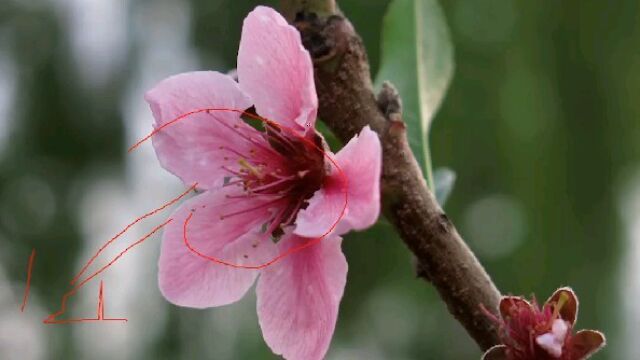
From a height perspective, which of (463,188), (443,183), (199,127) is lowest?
(463,188)

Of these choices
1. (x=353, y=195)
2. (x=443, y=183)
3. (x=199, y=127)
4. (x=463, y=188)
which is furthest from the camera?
(x=463, y=188)

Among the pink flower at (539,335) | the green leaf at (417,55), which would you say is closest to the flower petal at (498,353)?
the pink flower at (539,335)

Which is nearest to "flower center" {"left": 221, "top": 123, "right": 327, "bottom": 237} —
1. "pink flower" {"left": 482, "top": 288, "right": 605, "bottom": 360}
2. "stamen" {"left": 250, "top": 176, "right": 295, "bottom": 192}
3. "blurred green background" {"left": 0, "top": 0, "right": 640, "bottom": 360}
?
"stamen" {"left": 250, "top": 176, "right": 295, "bottom": 192}

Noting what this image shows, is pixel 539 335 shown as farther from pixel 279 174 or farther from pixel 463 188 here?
pixel 463 188

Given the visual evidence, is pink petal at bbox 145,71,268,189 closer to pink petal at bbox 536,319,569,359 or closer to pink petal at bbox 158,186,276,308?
pink petal at bbox 158,186,276,308

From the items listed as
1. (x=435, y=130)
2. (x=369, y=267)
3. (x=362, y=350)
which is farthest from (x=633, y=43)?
(x=362, y=350)

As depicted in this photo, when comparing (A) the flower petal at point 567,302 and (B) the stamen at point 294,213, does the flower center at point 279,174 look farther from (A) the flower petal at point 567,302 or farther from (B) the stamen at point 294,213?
(A) the flower petal at point 567,302

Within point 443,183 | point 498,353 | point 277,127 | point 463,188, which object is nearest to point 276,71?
point 277,127
